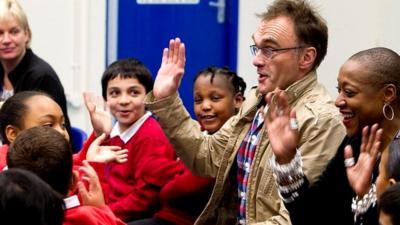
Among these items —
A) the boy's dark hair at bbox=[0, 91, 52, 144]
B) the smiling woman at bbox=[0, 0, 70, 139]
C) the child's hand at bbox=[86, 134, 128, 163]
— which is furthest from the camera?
the smiling woman at bbox=[0, 0, 70, 139]

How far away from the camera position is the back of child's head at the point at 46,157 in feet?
12.6

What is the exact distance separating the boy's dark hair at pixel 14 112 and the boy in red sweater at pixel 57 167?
731 millimetres

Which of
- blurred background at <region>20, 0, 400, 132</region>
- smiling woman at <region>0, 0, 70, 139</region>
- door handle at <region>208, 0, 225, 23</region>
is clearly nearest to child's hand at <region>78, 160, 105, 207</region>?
smiling woman at <region>0, 0, 70, 139</region>

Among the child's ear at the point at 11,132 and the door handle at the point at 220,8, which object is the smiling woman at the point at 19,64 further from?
the door handle at the point at 220,8

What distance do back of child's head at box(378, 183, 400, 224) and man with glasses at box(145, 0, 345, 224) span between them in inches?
41.0

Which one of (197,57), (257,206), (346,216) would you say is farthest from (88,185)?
(197,57)

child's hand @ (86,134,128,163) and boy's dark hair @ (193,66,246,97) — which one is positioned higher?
boy's dark hair @ (193,66,246,97)

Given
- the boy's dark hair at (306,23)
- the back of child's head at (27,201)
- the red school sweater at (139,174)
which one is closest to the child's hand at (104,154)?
the red school sweater at (139,174)

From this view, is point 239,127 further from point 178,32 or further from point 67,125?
point 178,32

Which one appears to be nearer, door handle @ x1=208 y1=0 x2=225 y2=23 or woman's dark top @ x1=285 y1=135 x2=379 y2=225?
woman's dark top @ x1=285 y1=135 x2=379 y2=225

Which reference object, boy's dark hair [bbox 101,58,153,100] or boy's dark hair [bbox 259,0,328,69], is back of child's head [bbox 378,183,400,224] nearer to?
boy's dark hair [bbox 259,0,328,69]

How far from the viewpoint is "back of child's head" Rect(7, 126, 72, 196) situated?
385 centimetres

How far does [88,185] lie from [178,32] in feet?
9.32

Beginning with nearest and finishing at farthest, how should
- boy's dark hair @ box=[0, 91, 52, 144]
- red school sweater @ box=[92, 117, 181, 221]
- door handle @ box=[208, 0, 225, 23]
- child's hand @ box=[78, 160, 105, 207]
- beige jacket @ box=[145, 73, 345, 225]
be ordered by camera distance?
child's hand @ box=[78, 160, 105, 207]
beige jacket @ box=[145, 73, 345, 225]
boy's dark hair @ box=[0, 91, 52, 144]
red school sweater @ box=[92, 117, 181, 221]
door handle @ box=[208, 0, 225, 23]
